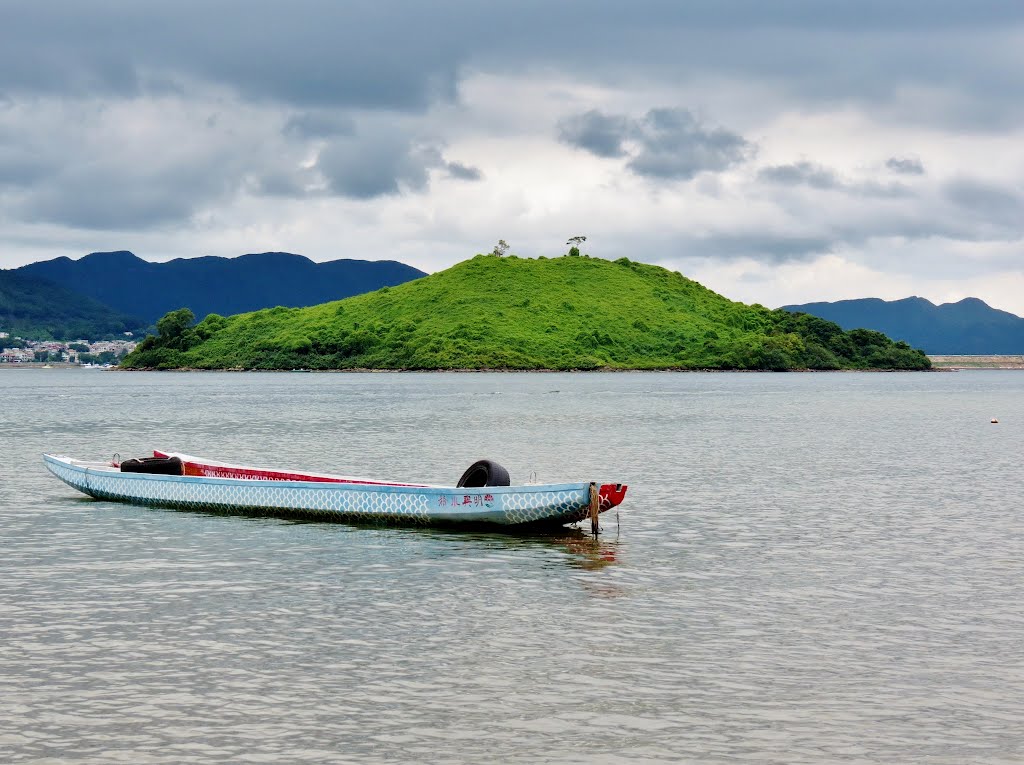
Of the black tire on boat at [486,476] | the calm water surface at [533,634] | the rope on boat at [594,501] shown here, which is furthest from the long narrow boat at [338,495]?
the calm water surface at [533,634]

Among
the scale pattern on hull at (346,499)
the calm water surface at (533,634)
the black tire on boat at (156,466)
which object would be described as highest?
the black tire on boat at (156,466)

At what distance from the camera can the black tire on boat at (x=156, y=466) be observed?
45.3 m

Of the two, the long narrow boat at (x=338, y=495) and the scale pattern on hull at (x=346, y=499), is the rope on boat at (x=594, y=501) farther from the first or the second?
the scale pattern on hull at (x=346, y=499)

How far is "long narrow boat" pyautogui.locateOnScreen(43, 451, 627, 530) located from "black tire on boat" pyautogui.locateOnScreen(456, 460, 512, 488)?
0.28m

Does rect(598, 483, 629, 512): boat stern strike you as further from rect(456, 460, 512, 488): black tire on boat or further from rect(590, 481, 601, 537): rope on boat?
rect(456, 460, 512, 488): black tire on boat

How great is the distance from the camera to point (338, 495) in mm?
37812

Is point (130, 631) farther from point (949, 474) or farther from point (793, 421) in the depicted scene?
point (793, 421)

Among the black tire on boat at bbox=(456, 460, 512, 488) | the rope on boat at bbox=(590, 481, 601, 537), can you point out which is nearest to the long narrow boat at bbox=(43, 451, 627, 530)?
the rope on boat at bbox=(590, 481, 601, 537)

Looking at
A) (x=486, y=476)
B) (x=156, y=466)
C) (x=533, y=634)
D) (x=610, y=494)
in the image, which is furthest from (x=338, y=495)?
(x=533, y=634)

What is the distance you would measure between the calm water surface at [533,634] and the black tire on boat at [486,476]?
6.52 feet

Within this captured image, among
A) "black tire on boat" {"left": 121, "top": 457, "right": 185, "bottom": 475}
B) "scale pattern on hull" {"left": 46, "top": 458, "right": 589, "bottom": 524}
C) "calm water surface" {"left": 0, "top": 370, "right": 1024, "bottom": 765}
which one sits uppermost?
"black tire on boat" {"left": 121, "top": 457, "right": 185, "bottom": 475}

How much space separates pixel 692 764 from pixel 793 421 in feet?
317

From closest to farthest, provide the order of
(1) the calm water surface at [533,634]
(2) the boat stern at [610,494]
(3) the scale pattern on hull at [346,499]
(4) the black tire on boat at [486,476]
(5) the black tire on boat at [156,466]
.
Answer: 1. (1) the calm water surface at [533,634]
2. (2) the boat stern at [610,494]
3. (3) the scale pattern on hull at [346,499]
4. (4) the black tire on boat at [486,476]
5. (5) the black tire on boat at [156,466]

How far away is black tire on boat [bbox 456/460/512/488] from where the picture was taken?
119 ft
